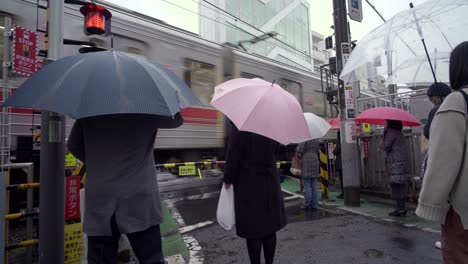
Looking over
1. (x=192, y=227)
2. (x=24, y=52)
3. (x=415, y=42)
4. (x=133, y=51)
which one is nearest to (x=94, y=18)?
(x=24, y=52)

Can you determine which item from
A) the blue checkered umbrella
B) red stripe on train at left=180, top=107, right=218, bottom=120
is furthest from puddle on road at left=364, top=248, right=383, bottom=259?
red stripe on train at left=180, top=107, right=218, bottom=120

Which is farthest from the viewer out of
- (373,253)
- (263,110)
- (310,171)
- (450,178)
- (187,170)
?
(187,170)

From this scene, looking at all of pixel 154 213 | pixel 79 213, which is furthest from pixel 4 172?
pixel 154 213

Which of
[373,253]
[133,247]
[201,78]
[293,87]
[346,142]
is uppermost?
[293,87]

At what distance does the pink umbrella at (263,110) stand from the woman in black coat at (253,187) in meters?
0.27

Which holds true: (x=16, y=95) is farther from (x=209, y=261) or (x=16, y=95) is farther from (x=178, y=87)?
(x=209, y=261)

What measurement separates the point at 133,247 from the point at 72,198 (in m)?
1.63

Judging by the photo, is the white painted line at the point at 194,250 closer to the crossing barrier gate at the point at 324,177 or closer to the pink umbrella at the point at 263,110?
the pink umbrella at the point at 263,110

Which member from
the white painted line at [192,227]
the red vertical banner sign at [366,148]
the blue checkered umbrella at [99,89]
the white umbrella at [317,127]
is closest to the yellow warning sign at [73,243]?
the white painted line at [192,227]

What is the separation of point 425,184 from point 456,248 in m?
0.39

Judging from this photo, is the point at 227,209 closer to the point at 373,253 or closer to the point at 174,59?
the point at 373,253

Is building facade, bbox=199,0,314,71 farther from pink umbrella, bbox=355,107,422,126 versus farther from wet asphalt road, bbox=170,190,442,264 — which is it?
wet asphalt road, bbox=170,190,442,264

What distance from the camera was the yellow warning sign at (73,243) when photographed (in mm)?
3445

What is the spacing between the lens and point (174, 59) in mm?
8305
